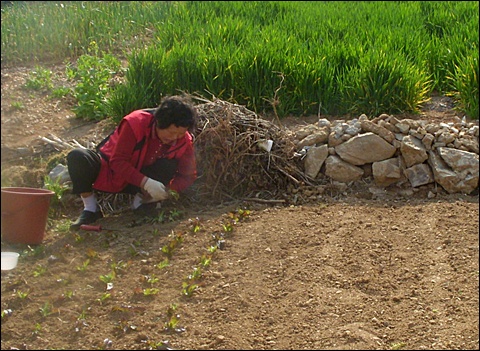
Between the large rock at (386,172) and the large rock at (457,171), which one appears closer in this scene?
the large rock at (457,171)

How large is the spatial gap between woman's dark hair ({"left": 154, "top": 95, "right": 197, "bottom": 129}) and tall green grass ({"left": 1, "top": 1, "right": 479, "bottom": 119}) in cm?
108

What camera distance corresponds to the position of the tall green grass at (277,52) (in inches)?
206

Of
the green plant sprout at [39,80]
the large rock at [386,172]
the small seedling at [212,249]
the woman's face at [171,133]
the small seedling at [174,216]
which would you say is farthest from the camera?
the green plant sprout at [39,80]

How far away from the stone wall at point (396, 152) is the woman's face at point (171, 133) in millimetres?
1047

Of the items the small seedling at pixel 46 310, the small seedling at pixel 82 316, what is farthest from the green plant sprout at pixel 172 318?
the small seedling at pixel 46 310

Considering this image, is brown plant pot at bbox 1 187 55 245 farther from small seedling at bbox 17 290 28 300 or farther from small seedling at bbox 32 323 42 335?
small seedling at bbox 32 323 42 335

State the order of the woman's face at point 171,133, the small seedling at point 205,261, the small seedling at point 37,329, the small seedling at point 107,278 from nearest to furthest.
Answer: the small seedling at point 37,329, the small seedling at point 107,278, the small seedling at point 205,261, the woman's face at point 171,133

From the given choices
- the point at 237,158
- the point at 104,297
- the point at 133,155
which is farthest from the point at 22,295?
the point at 237,158

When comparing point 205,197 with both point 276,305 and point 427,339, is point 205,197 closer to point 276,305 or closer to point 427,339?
point 276,305

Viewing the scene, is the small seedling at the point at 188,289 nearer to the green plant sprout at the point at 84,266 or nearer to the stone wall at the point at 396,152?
the green plant sprout at the point at 84,266

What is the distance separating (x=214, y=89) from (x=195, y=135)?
0.93 m

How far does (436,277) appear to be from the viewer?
3494mm

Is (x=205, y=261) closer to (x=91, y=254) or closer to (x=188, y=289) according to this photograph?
(x=188, y=289)

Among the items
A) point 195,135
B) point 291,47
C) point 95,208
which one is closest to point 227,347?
point 95,208
